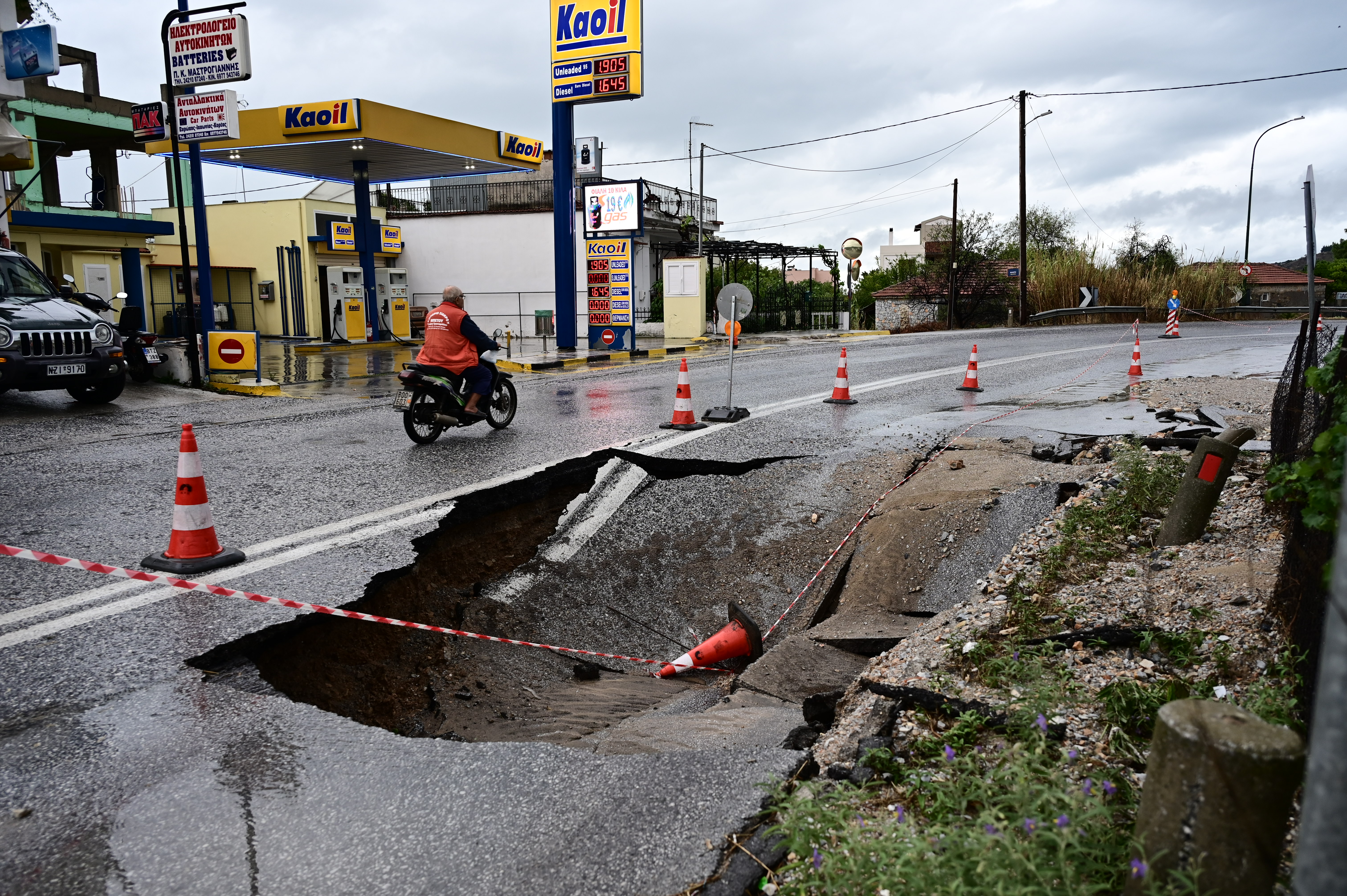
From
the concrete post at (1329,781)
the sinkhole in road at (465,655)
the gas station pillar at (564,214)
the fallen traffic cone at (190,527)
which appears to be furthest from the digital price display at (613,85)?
the concrete post at (1329,781)

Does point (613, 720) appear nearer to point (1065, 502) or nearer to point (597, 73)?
point (1065, 502)

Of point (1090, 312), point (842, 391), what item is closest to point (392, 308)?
point (842, 391)

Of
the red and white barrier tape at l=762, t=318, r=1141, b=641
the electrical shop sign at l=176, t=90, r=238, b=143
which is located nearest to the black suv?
the electrical shop sign at l=176, t=90, r=238, b=143

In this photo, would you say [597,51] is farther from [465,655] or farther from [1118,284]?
[1118,284]

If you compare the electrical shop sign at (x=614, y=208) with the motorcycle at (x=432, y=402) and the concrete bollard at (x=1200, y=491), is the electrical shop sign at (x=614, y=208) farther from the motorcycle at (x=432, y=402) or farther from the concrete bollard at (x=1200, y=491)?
the concrete bollard at (x=1200, y=491)

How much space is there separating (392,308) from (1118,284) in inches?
1180

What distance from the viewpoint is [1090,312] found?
3641 cm

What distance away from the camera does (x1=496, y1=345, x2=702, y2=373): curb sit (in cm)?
1897

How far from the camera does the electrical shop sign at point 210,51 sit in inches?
565

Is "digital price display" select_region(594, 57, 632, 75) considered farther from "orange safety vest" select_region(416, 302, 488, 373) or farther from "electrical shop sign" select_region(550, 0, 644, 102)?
"orange safety vest" select_region(416, 302, 488, 373)

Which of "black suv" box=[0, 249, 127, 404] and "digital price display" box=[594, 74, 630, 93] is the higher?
"digital price display" box=[594, 74, 630, 93]

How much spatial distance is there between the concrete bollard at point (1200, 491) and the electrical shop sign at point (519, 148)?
74.3 feet

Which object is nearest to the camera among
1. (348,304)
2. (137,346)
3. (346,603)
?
(346,603)

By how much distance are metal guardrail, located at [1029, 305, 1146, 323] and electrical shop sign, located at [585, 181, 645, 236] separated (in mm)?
16965
